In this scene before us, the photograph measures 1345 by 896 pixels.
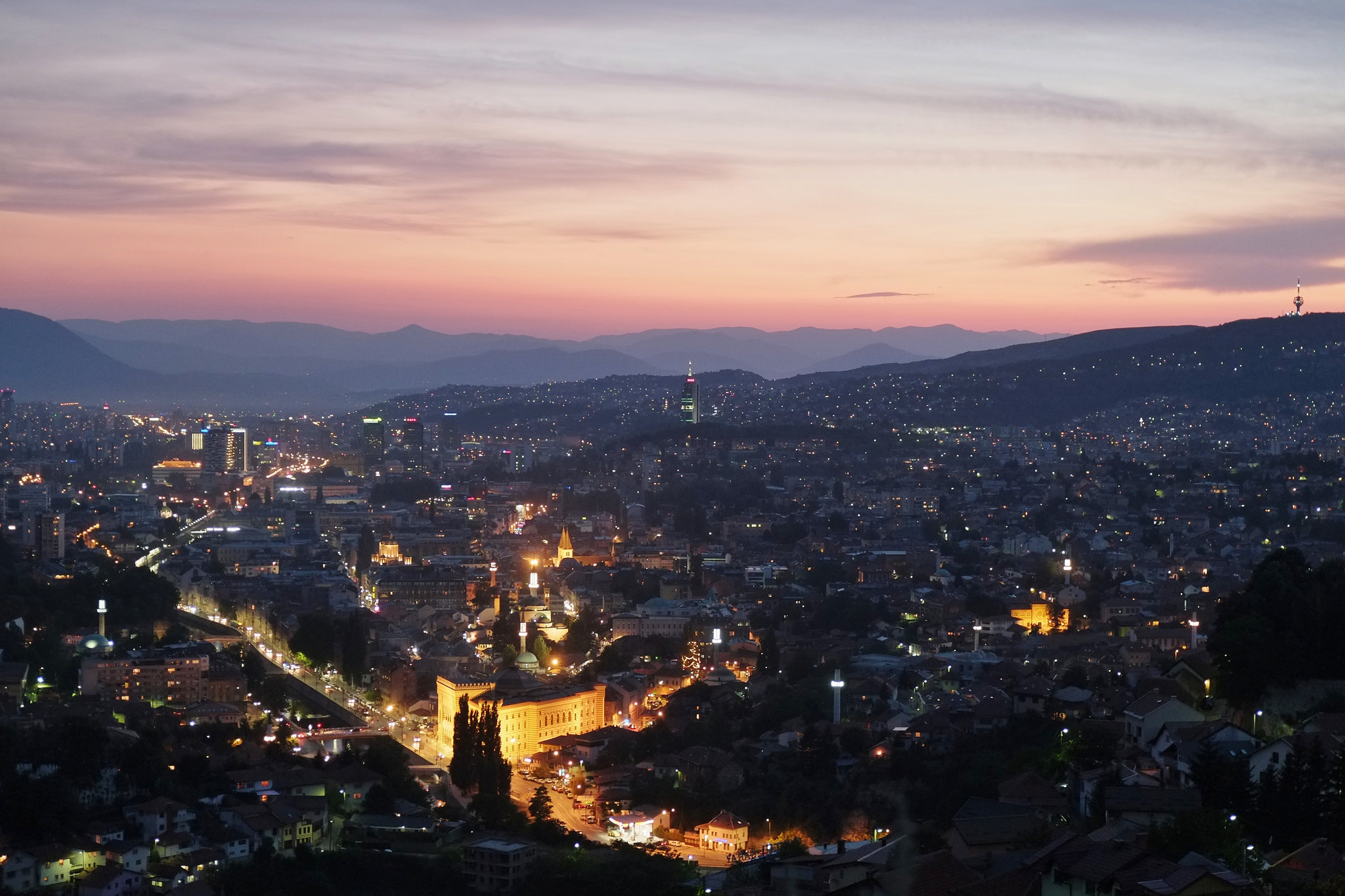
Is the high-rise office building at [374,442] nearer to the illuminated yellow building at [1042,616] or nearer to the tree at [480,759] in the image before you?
the illuminated yellow building at [1042,616]

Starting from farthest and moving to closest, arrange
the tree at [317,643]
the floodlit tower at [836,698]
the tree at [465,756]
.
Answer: the tree at [317,643]
the floodlit tower at [836,698]
the tree at [465,756]

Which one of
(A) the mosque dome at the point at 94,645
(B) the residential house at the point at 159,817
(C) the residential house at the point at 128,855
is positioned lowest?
(C) the residential house at the point at 128,855

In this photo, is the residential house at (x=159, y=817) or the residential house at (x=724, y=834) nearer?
the residential house at (x=159, y=817)

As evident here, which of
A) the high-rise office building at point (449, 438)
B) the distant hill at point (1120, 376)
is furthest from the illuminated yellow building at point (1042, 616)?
the high-rise office building at point (449, 438)

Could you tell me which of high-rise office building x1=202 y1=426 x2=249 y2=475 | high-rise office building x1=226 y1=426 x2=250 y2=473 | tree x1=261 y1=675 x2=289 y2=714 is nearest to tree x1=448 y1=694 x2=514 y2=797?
tree x1=261 y1=675 x2=289 y2=714

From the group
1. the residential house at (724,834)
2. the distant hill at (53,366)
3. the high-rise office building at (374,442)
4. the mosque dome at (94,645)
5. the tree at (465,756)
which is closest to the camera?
the residential house at (724,834)

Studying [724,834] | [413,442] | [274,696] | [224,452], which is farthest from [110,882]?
[413,442]

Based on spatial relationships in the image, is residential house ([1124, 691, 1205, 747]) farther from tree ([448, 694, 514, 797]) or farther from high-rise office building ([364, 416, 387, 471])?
high-rise office building ([364, 416, 387, 471])
